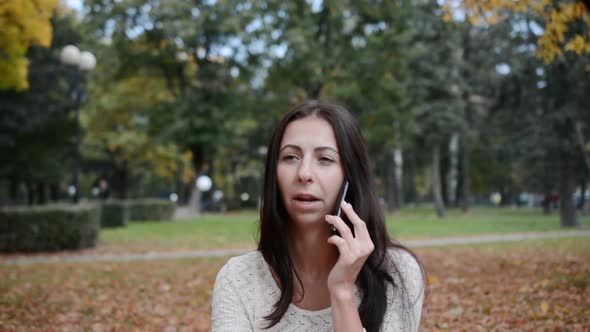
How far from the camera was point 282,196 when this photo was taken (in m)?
2.24

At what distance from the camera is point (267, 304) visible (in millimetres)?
2268

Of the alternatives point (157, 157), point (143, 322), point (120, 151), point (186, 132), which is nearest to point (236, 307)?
point (143, 322)

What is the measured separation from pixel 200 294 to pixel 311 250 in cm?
567

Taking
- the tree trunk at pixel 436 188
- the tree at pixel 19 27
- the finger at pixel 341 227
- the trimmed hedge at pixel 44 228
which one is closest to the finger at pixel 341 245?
the finger at pixel 341 227

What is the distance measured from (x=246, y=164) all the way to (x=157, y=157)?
10.8 metres

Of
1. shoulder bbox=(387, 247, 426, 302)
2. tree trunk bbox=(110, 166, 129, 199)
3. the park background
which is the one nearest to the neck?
shoulder bbox=(387, 247, 426, 302)

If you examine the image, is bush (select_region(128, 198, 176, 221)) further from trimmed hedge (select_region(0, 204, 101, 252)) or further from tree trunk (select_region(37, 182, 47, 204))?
tree trunk (select_region(37, 182, 47, 204))

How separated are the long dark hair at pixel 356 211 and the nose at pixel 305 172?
140 millimetres

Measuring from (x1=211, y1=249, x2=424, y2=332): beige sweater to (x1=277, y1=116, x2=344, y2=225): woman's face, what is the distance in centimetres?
32

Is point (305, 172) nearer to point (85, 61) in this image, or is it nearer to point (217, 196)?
point (85, 61)

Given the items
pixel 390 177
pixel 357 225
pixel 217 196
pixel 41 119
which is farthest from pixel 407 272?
pixel 217 196

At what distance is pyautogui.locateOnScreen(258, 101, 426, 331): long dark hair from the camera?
7.22ft

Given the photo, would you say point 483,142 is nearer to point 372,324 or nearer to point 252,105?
point 252,105

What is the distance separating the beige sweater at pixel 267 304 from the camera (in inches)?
87.4
